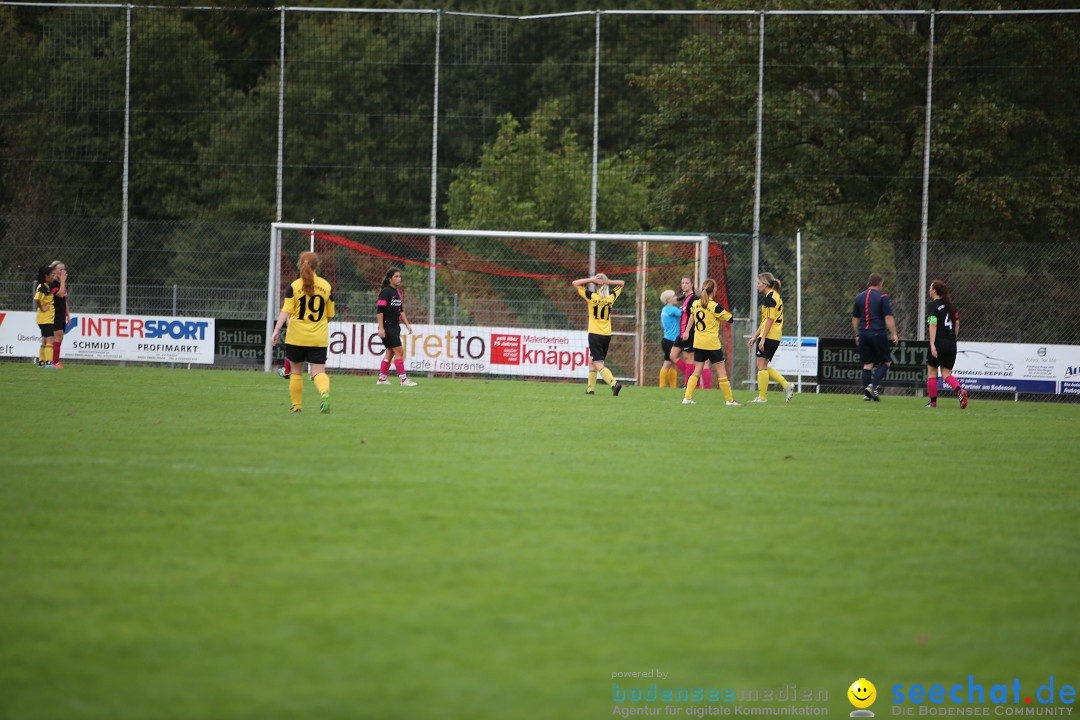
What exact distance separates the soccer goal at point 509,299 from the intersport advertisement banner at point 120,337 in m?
2.31

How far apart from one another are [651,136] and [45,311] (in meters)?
16.4

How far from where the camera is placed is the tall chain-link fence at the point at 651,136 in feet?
89.5

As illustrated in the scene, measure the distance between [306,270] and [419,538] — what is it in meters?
7.77

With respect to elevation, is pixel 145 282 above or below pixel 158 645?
above

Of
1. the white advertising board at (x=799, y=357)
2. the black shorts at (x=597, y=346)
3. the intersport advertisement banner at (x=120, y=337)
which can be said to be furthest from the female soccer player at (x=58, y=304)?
the white advertising board at (x=799, y=357)

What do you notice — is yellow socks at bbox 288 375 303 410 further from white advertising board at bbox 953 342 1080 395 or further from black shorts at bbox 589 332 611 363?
white advertising board at bbox 953 342 1080 395

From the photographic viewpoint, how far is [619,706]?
4.34 m

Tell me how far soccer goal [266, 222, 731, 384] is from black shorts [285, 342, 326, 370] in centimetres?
1049

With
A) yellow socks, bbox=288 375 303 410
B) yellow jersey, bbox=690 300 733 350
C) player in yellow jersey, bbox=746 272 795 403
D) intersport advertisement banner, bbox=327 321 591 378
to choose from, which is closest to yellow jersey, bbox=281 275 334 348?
yellow socks, bbox=288 375 303 410

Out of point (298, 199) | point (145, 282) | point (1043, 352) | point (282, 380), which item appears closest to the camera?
point (282, 380)

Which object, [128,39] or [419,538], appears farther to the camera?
[128,39]

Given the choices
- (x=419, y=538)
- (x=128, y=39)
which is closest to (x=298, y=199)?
(x=128, y=39)

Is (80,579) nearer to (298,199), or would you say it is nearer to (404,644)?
(404,644)

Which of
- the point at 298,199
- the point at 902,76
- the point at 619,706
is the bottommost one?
the point at 619,706
